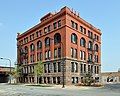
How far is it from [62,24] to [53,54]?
8.49 metres

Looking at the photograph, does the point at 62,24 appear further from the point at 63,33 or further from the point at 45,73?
the point at 45,73

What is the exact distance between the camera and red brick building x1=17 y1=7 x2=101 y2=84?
62688mm

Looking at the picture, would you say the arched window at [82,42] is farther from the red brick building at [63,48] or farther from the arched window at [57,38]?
the arched window at [57,38]

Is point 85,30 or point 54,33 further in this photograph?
point 85,30

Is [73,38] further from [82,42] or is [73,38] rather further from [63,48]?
[82,42]

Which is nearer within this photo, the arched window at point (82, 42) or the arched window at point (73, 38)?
the arched window at point (73, 38)

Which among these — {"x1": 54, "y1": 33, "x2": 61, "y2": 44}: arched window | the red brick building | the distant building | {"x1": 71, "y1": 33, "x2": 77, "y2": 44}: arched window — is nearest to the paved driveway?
the red brick building

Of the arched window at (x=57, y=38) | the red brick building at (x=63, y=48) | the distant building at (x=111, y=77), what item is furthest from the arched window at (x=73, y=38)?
the distant building at (x=111, y=77)

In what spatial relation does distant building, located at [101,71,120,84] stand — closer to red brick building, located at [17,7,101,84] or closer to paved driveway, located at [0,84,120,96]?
red brick building, located at [17,7,101,84]

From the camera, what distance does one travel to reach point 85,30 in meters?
71.3

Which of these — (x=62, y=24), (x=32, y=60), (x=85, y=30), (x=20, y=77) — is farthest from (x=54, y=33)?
(x=20, y=77)

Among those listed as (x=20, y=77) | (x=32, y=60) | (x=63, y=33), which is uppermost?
(x=63, y=33)

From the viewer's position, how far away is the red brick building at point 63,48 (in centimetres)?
6269

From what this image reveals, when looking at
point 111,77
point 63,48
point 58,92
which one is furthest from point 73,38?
point 111,77
